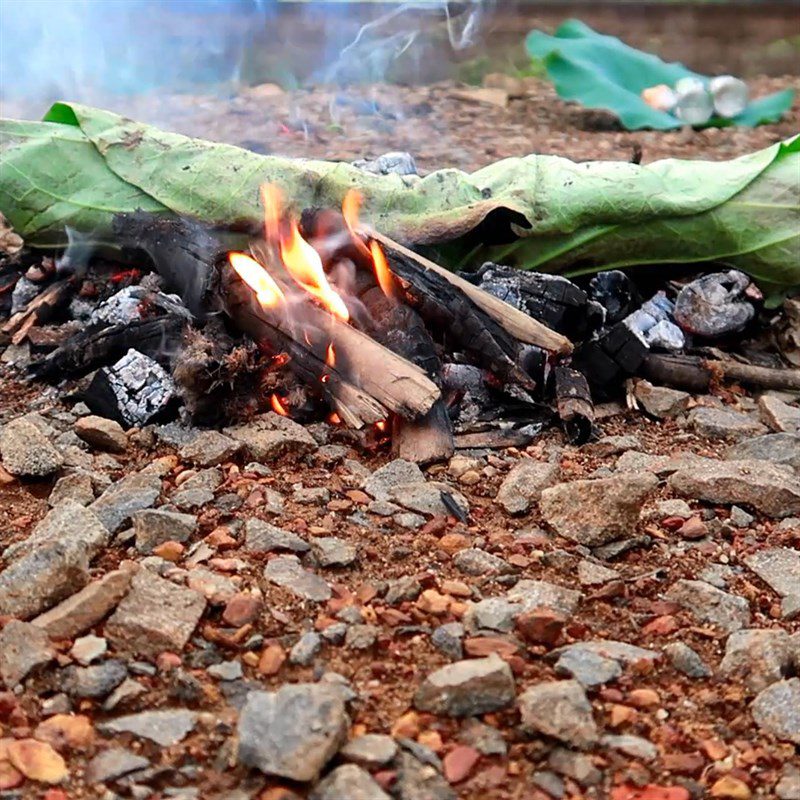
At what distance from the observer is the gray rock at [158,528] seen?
3029 mm

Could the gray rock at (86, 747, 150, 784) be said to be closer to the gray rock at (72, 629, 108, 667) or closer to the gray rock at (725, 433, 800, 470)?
the gray rock at (72, 629, 108, 667)

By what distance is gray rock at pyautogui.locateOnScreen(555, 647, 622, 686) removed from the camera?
253cm

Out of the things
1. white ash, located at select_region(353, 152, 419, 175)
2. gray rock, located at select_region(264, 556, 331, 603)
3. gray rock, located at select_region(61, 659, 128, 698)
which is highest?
white ash, located at select_region(353, 152, 419, 175)

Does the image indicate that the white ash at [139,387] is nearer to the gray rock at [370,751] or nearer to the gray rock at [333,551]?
the gray rock at [333,551]

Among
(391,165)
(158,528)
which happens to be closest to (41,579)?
(158,528)

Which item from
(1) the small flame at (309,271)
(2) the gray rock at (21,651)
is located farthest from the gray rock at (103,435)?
(2) the gray rock at (21,651)

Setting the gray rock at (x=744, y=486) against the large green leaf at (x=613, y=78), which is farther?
the large green leaf at (x=613, y=78)

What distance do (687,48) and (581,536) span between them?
9347mm

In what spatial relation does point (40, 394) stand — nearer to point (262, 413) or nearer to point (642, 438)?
point (262, 413)

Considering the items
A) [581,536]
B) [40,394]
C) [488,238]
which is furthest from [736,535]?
[40,394]

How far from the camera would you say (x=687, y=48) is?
11.3 metres

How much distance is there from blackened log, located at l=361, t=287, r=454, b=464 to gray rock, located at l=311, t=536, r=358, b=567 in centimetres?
63

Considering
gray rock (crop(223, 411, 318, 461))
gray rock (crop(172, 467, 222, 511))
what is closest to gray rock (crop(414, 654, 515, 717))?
gray rock (crop(172, 467, 222, 511))

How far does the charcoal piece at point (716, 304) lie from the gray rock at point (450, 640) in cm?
242
